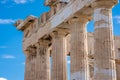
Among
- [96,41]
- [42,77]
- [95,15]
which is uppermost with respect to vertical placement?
[95,15]

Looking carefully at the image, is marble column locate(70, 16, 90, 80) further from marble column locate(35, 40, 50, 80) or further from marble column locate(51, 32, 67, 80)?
marble column locate(35, 40, 50, 80)

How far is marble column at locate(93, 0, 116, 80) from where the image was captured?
2053 cm

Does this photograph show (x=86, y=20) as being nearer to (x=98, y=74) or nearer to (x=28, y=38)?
(x=98, y=74)

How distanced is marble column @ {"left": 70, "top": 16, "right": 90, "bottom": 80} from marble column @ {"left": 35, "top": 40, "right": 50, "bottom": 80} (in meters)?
5.46

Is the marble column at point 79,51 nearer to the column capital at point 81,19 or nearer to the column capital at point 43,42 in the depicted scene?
the column capital at point 81,19

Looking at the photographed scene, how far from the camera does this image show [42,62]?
2942 cm

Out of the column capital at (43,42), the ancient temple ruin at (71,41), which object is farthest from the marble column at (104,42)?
the column capital at (43,42)

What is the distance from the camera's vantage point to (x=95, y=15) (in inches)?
856

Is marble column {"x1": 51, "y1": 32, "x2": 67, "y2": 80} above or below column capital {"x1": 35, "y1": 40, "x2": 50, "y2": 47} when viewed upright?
below

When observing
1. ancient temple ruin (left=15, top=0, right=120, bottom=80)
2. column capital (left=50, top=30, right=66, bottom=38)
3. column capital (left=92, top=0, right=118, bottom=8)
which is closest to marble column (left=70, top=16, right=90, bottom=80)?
ancient temple ruin (left=15, top=0, right=120, bottom=80)

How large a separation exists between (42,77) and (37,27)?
426cm

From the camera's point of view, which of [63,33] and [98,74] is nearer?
[98,74]

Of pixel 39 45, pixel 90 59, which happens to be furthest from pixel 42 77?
pixel 90 59

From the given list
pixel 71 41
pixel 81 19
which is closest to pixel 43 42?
pixel 71 41
